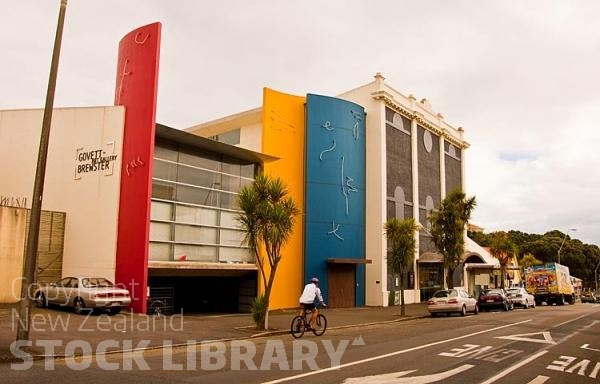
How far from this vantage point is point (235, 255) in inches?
1006

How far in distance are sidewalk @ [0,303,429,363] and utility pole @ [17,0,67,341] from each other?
0.73 m

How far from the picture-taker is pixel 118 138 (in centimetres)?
2134

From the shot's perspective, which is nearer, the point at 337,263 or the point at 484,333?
the point at 484,333

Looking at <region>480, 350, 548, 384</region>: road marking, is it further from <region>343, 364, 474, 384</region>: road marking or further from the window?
the window

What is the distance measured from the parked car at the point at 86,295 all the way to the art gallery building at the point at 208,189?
3.90 feet

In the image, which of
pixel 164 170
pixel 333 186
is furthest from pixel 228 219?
pixel 333 186

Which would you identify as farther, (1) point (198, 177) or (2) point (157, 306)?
(1) point (198, 177)

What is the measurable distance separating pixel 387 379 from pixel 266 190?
9.62m

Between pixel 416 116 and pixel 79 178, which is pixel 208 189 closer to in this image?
pixel 79 178

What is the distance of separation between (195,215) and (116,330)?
9.06m

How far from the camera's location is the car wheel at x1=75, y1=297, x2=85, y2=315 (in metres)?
18.0

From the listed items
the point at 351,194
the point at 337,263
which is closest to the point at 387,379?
the point at 337,263

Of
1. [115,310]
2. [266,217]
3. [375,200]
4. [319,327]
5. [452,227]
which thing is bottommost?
[319,327]

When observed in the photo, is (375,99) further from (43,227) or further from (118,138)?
(43,227)
